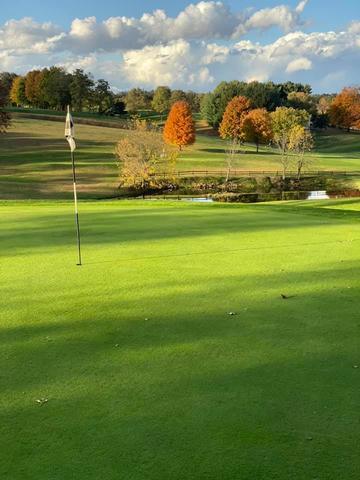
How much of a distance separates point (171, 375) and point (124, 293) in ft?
9.40

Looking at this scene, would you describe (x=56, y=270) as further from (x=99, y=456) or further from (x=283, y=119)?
(x=283, y=119)

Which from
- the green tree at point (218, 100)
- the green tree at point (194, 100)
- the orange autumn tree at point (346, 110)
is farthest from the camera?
the green tree at point (194, 100)

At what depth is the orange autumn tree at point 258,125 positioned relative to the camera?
287 ft

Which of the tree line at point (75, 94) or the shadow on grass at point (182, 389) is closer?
the shadow on grass at point (182, 389)

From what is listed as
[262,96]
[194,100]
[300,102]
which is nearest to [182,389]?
[262,96]

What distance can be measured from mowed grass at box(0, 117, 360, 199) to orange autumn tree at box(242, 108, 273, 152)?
3.14 metres

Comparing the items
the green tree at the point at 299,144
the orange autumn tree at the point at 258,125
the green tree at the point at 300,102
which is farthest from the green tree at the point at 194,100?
the green tree at the point at 299,144

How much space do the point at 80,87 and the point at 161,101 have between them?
834 inches

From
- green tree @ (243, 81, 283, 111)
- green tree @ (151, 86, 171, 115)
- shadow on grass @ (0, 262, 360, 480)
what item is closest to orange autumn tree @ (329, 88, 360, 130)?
green tree @ (243, 81, 283, 111)

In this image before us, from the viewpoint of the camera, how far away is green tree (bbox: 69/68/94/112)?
116 meters

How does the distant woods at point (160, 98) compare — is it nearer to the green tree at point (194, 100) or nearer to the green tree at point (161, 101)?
the green tree at point (161, 101)

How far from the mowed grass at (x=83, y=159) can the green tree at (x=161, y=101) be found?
2148 cm

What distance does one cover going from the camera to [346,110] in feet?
393

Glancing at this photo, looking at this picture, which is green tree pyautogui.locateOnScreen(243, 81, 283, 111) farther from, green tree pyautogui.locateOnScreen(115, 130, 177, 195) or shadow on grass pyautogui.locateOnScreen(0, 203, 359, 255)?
shadow on grass pyautogui.locateOnScreen(0, 203, 359, 255)
